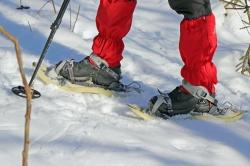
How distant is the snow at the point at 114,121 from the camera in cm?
215

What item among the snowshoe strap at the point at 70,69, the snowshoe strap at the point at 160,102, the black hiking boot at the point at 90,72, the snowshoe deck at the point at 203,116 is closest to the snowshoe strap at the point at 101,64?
the black hiking boot at the point at 90,72

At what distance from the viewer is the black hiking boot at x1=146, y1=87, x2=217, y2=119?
276 cm

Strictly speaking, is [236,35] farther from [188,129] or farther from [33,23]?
[188,129]

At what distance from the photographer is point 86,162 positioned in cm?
204

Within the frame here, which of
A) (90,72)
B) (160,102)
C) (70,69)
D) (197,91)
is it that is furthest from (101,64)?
(197,91)

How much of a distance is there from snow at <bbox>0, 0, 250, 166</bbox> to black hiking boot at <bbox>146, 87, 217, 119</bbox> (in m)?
0.06

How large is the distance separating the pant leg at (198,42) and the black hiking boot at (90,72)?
0.53 meters

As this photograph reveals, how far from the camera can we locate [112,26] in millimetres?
3021

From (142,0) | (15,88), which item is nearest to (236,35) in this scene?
(142,0)

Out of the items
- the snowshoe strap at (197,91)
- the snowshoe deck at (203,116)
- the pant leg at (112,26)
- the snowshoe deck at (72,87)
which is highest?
the pant leg at (112,26)

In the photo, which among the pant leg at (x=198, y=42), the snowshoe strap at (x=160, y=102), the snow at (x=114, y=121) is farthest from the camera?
the snowshoe strap at (x=160, y=102)

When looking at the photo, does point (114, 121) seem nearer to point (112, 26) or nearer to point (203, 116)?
point (203, 116)

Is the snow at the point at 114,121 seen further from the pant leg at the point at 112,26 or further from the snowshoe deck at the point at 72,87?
the pant leg at the point at 112,26

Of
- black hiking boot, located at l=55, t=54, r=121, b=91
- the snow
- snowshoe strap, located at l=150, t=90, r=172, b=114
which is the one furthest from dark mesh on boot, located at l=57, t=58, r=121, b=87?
snowshoe strap, located at l=150, t=90, r=172, b=114
